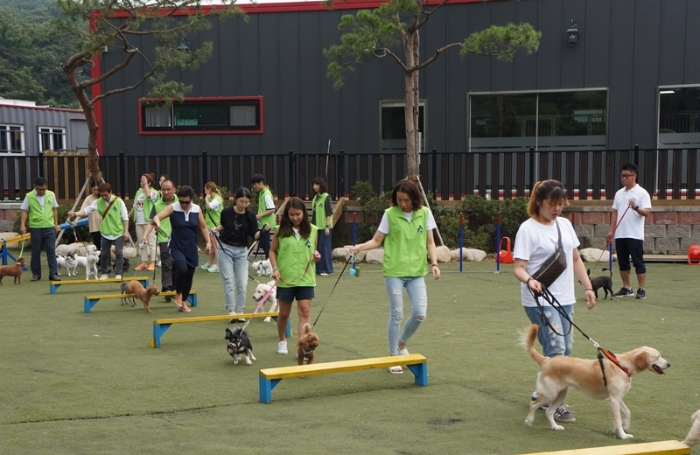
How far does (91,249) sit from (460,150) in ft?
28.5

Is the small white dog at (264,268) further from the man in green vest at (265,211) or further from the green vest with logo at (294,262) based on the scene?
the green vest with logo at (294,262)

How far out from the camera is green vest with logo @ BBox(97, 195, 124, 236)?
1355cm

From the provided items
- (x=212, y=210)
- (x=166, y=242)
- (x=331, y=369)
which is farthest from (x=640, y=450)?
(x=212, y=210)

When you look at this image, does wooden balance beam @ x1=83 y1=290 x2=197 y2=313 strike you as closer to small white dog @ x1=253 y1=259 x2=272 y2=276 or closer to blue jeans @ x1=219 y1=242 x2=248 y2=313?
blue jeans @ x1=219 y1=242 x2=248 y2=313

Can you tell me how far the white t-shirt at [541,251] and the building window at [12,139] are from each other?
84.9 ft

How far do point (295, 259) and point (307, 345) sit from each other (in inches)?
35.9

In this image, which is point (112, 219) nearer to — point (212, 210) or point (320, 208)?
point (212, 210)

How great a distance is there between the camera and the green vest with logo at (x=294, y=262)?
7.61m

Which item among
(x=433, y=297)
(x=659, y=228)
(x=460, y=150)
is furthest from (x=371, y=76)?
(x=433, y=297)

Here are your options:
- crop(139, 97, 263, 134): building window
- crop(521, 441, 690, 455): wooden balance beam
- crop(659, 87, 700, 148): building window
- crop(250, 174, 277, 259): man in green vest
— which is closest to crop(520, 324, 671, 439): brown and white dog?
crop(521, 441, 690, 455): wooden balance beam

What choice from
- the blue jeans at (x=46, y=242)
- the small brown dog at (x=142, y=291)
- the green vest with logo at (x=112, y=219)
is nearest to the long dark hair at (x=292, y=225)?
the small brown dog at (x=142, y=291)

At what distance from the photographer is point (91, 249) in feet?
46.2

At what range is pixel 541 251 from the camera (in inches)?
224

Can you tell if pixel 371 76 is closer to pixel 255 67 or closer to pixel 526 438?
pixel 255 67
